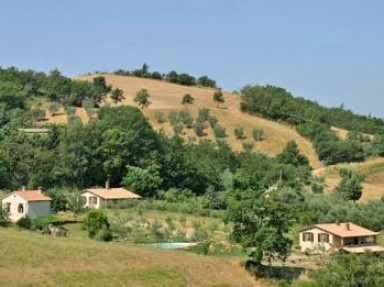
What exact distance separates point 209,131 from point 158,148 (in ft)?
94.1

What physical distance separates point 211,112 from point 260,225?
2893 inches

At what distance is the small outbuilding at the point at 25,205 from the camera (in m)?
65.9

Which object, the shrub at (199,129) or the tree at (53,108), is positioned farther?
the tree at (53,108)

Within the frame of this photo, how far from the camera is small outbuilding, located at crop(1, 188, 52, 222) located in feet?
216

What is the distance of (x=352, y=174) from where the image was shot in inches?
4013

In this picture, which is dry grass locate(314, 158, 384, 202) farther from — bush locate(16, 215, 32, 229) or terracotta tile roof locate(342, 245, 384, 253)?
bush locate(16, 215, 32, 229)

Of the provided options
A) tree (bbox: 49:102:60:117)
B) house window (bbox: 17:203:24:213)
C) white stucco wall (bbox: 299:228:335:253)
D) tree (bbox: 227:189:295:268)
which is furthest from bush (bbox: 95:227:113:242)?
tree (bbox: 49:102:60:117)

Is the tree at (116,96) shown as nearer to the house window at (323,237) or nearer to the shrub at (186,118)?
the shrub at (186,118)

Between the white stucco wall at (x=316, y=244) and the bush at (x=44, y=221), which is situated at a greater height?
the bush at (x=44, y=221)

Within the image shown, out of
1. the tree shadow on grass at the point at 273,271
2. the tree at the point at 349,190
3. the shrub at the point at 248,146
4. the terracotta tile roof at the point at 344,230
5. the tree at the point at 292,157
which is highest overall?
the shrub at the point at 248,146

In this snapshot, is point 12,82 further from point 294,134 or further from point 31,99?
point 294,134

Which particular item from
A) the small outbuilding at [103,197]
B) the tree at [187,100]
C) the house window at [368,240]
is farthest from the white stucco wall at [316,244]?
the tree at [187,100]

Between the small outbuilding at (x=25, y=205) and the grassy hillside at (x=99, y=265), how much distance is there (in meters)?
13.9

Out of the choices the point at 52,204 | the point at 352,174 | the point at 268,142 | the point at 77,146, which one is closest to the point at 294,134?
the point at 268,142
